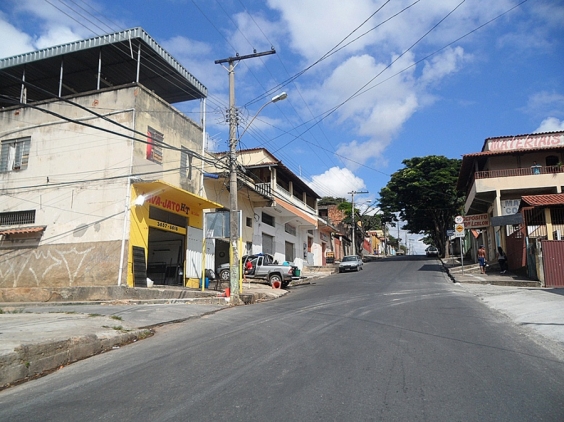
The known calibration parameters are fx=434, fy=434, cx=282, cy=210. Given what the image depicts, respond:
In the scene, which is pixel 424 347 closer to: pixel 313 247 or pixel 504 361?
pixel 504 361

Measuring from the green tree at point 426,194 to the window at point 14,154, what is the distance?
33.0m

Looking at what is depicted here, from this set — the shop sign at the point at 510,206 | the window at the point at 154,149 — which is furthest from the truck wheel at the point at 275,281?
the shop sign at the point at 510,206

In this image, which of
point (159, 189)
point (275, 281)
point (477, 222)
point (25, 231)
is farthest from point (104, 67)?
point (477, 222)

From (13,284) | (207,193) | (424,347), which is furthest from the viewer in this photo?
(207,193)

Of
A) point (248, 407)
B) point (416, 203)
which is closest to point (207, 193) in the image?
point (248, 407)

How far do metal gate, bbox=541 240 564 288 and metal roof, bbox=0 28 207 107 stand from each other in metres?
16.6

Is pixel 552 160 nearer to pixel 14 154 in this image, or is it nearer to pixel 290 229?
pixel 290 229

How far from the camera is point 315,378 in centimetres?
520

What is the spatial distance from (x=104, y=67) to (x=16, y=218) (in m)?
7.54

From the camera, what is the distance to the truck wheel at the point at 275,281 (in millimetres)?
21577

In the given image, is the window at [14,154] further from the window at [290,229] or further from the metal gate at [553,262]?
the metal gate at [553,262]

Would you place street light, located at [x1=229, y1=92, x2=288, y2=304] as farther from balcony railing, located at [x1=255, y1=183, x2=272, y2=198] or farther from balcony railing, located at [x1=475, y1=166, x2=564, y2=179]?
balcony railing, located at [x1=475, y1=166, x2=564, y2=179]

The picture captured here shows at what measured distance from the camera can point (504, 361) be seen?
5.89 m

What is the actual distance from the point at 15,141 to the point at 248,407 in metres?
19.2
